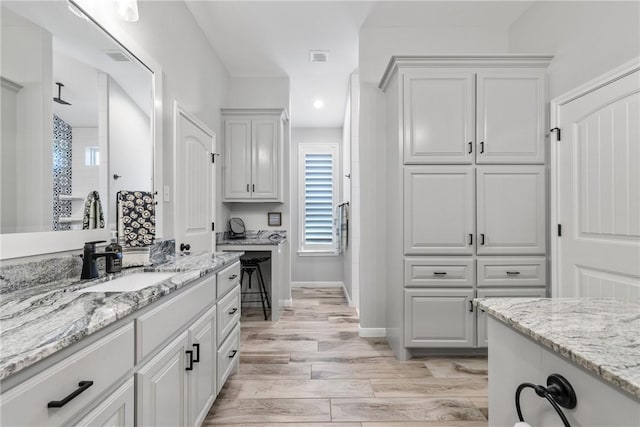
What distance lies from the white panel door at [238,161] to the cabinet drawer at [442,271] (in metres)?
2.21

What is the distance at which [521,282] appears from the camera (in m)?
2.66

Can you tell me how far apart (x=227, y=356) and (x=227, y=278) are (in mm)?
495

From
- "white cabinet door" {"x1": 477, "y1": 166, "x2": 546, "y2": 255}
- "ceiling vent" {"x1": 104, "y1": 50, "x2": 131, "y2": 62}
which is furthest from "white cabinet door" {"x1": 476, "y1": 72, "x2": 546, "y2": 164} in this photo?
"ceiling vent" {"x1": 104, "y1": 50, "x2": 131, "y2": 62}

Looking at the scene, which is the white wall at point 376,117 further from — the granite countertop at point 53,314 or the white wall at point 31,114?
the white wall at point 31,114

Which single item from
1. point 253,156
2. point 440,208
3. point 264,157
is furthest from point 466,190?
point 253,156

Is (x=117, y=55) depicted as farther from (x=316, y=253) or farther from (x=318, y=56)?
(x=316, y=253)

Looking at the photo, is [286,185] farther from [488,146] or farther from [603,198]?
[603,198]

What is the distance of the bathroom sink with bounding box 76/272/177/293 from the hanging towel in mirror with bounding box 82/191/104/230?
0.31m

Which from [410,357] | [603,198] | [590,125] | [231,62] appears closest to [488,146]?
[590,125]

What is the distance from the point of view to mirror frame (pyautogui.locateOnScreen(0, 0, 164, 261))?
1.21 metres

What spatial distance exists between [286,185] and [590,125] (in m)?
3.10

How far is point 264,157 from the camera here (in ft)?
13.1

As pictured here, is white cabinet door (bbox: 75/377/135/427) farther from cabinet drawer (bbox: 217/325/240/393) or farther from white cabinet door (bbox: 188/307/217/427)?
cabinet drawer (bbox: 217/325/240/393)

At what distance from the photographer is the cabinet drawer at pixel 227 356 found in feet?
6.42
